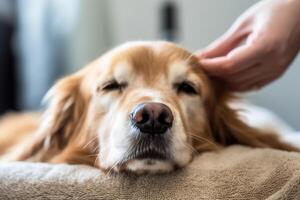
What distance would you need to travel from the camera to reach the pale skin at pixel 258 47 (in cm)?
157

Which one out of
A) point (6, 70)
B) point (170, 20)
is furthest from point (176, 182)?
point (6, 70)

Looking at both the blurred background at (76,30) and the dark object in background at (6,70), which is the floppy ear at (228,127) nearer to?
the blurred background at (76,30)

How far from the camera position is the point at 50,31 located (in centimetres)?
391

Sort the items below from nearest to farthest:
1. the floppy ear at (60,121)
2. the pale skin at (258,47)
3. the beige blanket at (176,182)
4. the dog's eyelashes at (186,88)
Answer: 1. the beige blanket at (176,182)
2. the pale skin at (258,47)
3. the dog's eyelashes at (186,88)
4. the floppy ear at (60,121)

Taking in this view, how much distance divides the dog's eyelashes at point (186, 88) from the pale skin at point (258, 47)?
107mm

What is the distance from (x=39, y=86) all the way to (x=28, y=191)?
2783 mm

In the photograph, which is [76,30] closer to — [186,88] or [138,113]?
[186,88]

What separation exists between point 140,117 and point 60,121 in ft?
2.14

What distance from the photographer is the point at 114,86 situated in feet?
5.44

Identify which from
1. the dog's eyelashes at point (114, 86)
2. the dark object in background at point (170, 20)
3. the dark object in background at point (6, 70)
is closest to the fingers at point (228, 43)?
the dog's eyelashes at point (114, 86)

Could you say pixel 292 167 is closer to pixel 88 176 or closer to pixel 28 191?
pixel 88 176

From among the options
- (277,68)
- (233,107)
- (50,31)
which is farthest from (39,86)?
(277,68)

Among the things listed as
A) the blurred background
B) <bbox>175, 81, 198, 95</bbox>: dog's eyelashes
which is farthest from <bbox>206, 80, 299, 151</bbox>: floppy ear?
the blurred background

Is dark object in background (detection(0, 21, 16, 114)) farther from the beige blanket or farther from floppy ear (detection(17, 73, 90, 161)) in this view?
the beige blanket
